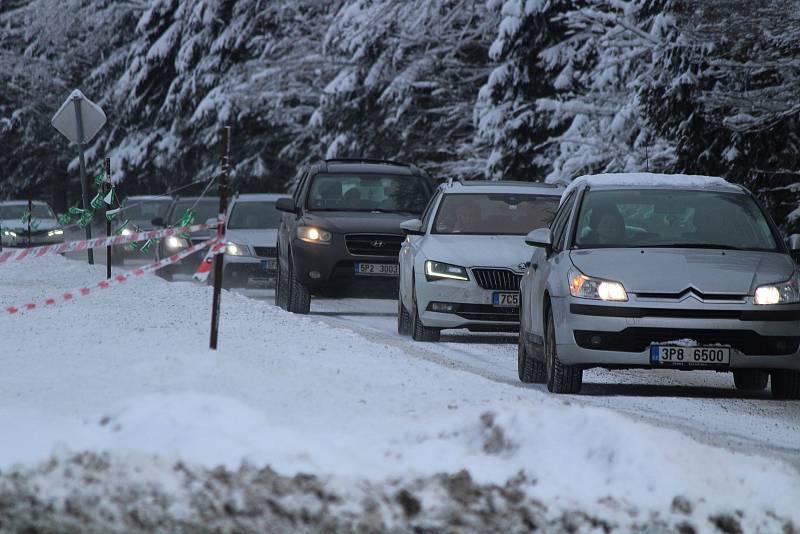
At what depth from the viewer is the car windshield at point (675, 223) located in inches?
460

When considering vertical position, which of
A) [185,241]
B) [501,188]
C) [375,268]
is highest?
[501,188]

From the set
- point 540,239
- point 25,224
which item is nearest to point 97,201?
point 540,239

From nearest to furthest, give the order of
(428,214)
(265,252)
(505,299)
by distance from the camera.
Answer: (505,299) → (428,214) → (265,252)

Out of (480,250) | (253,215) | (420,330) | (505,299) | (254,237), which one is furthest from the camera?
(253,215)

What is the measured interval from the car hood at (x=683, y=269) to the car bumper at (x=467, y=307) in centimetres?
366

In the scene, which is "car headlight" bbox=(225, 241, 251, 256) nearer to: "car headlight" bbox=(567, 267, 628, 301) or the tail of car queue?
the tail of car queue

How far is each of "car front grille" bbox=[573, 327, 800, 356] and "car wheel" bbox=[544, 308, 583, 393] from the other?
30cm

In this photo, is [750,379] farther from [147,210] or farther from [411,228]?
[147,210]

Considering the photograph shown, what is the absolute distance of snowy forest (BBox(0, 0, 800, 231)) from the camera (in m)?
21.9

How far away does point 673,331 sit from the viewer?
35.5 ft

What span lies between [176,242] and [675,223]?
600 inches

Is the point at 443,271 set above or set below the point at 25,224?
above

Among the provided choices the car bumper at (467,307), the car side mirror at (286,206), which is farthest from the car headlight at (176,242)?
the car bumper at (467,307)

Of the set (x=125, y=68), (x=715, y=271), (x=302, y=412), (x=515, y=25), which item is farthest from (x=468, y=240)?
(x=125, y=68)
